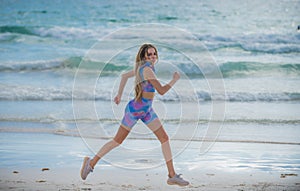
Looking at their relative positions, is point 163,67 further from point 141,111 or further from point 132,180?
point 141,111

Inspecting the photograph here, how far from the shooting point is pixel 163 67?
15570mm

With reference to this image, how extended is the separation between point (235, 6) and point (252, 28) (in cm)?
819

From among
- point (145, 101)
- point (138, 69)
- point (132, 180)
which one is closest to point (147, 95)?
point (145, 101)

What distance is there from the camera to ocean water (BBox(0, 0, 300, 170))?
352 inches

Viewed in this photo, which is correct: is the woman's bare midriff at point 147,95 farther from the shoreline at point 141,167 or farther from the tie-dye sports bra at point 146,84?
the shoreline at point 141,167

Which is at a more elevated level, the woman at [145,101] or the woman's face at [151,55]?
the woman's face at [151,55]

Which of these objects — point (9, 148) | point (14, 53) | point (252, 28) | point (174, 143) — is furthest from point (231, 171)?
point (252, 28)

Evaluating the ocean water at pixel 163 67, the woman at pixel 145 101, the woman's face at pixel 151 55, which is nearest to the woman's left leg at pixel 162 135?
the woman at pixel 145 101

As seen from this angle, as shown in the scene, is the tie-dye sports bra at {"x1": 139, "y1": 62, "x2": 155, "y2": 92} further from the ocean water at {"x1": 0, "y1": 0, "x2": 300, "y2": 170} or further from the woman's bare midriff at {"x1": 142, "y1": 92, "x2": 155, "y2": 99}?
the ocean water at {"x1": 0, "y1": 0, "x2": 300, "y2": 170}

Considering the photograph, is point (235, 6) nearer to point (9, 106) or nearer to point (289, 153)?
point (9, 106)

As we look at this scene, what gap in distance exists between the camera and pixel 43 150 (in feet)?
23.4

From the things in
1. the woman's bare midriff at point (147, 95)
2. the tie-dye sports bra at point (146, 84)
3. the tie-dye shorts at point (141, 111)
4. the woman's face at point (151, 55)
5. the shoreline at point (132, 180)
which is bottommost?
the shoreline at point (132, 180)

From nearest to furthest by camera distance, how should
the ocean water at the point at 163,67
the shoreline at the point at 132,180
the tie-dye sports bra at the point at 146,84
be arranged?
the tie-dye sports bra at the point at 146,84 < the shoreline at the point at 132,180 < the ocean water at the point at 163,67

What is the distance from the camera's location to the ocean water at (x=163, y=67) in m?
8.94
